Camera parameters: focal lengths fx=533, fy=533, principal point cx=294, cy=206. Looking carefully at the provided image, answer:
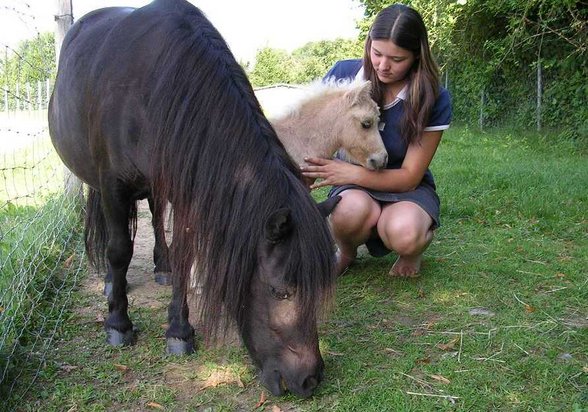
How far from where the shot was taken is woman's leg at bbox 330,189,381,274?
3285mm

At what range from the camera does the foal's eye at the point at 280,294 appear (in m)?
1.99

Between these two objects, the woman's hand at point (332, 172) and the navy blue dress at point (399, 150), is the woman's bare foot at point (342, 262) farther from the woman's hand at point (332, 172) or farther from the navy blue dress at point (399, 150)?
the woman's hand at point (332, 172)

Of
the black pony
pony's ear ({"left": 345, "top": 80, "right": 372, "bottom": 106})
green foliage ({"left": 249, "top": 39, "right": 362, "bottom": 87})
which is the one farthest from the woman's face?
green foliage ({"left": 249, "top": 39, "right": 362, "bottom": 87})

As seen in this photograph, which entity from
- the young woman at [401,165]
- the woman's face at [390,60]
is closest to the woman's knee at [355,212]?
the young woman at [401,165]

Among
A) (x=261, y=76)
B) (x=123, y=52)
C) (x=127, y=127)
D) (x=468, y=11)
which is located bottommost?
(x=261, y=76)

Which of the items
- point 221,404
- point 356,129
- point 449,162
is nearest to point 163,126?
point 221,404

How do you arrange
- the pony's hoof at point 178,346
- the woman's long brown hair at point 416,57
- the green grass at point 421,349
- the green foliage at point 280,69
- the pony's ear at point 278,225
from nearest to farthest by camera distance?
1. the pony's ear at point 278,225
2. the green grass at point 421,349
3. the pony's hoof at point 178,346
4. the woman's long brown hair at point 416,57
5. the green foliage at point 280,69

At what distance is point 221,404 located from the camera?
86.6 inches

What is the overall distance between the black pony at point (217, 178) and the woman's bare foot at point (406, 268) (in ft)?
5.17

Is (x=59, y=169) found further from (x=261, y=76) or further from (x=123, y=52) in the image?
(x=261, y=76)

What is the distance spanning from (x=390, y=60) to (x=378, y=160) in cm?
73

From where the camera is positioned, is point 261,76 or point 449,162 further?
point 261,76

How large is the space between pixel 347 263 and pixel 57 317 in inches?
73.5

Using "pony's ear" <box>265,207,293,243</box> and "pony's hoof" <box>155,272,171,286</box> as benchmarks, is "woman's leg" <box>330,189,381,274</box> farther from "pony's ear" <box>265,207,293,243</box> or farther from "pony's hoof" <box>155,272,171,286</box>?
"pony's ear" <box>265,207,293,243</box>
